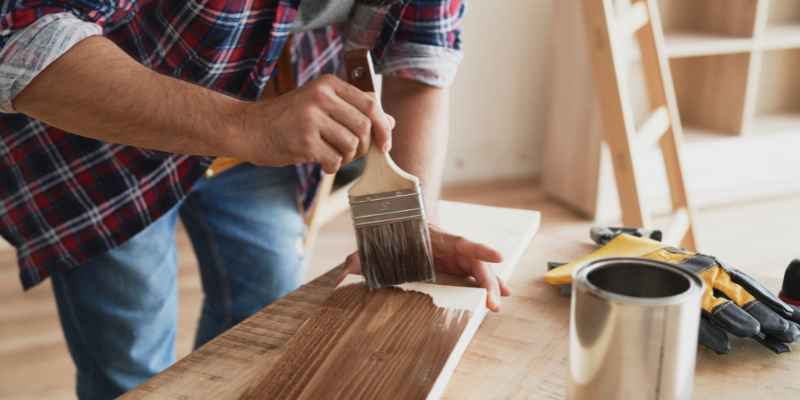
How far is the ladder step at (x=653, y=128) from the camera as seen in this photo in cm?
208

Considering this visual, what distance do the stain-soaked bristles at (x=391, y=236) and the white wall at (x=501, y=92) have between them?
85.1 inches

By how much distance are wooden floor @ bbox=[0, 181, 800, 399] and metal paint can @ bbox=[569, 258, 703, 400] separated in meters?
1.58

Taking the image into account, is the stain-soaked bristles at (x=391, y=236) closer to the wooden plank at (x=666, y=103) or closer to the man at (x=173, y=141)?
the man at (x=173, y=141)

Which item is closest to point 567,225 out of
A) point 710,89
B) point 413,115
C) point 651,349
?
point 710,89

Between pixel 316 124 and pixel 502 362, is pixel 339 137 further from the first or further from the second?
pixel 502 362

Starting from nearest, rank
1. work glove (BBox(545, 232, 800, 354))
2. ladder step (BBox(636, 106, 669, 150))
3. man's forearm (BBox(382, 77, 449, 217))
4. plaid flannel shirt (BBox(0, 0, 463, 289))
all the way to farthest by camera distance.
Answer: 1. work glove (BBox(545, 232, 800, 354))
2. plaid flannel shirt (BBox(0, 0, 463, 289))
3. man's forearm (BBox(382, 77, 449, 217))
4. ladder step (BBox(636, 106, 669, 150))

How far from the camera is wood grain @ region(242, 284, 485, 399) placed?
708 millimetres

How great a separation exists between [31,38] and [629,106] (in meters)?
1.65

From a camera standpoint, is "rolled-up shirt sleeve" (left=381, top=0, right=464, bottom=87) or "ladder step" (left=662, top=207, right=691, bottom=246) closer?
"rolled-up shirt sleeve" (left=381, top=0, right=464, bottom=87)

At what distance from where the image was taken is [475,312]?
83cm

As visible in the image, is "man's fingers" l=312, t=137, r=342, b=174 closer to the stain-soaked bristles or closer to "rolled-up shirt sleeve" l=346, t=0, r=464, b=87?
the stain-soaked bristles

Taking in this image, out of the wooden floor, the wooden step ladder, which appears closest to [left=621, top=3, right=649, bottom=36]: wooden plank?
the wooden step ladder

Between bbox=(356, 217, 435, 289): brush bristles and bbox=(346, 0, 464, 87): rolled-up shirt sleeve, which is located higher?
bbox=(346, 0, 464, 87): rolled-up shirt sleeve

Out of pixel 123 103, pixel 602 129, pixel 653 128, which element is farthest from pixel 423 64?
pixel 602 129
